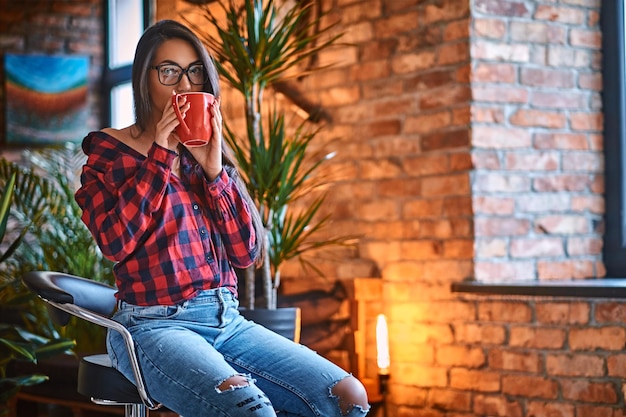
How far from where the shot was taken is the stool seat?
199 centimetres

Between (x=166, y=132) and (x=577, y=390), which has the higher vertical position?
(x=166, y=132)

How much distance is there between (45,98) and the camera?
664cm

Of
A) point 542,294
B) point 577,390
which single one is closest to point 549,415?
point 577,390

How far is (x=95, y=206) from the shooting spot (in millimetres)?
1987

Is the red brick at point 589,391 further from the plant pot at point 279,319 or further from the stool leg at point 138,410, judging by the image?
the stool leg at point 138,410

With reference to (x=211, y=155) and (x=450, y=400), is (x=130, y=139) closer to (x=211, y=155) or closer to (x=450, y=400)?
(x=211, y=155)

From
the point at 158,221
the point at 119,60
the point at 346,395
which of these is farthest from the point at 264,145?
the point at 119,60

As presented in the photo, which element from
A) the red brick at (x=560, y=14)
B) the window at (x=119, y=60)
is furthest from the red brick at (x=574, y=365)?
the window at (x=119, y=60)

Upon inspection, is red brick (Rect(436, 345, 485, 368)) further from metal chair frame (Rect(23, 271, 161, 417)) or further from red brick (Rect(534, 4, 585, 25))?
metal chair frame (Rect(23, 271, 161, 417))

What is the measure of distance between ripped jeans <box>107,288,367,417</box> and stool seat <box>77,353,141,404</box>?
3cm

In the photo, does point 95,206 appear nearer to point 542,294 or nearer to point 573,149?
point 542,294

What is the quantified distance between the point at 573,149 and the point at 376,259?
88 cm

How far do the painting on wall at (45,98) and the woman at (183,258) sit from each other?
→ 4653mm

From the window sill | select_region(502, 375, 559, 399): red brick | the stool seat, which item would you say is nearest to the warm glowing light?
the window sill
